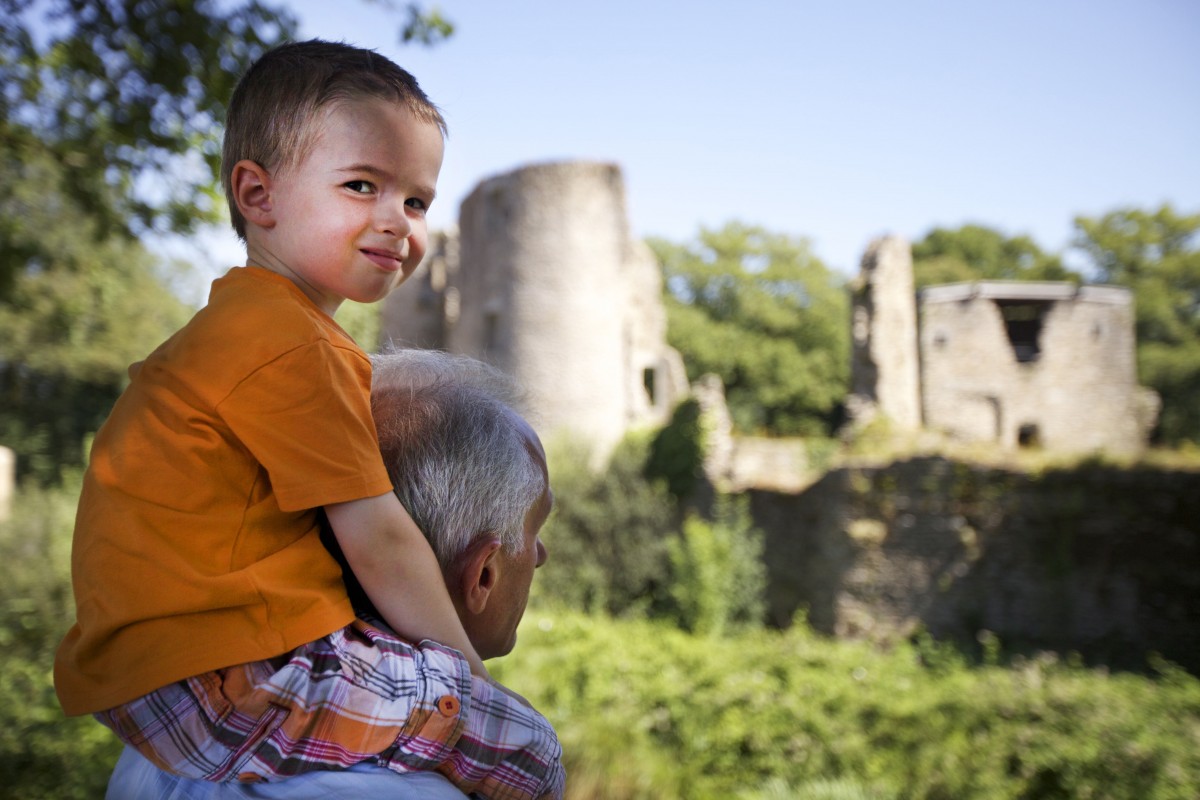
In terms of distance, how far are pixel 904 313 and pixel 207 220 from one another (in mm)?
17110

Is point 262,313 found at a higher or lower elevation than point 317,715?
higher

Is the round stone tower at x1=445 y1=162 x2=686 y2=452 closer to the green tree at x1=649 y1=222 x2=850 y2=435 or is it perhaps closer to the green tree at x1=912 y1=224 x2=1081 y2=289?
the green tree at x1=649 y1=222 x2=850 y2=435

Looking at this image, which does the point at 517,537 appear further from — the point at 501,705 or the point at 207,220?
the point at 207,220

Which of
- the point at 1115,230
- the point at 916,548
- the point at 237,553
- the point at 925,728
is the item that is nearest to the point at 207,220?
the point at 237,553

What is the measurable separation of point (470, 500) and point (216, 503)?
1.22ft

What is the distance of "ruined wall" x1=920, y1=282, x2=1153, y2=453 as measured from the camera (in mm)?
24406

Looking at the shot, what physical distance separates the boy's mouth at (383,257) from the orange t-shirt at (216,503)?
0.14m

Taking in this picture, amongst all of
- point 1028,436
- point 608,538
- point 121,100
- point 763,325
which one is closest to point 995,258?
point 763,325

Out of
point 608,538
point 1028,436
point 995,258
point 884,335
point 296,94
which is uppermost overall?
point 995,258

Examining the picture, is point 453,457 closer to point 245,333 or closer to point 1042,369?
point 245,333

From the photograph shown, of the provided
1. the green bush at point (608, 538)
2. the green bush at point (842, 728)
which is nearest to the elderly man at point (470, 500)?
the green bush at point (842, 728)

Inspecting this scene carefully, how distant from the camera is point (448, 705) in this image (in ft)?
3.82

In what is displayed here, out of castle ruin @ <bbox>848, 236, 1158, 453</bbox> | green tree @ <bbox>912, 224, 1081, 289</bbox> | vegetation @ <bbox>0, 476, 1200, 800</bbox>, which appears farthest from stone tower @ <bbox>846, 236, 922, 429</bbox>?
green tree @ <bbox>912, 224, 1081, 289</bbox>

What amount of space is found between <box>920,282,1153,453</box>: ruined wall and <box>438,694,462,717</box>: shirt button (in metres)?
24.5
